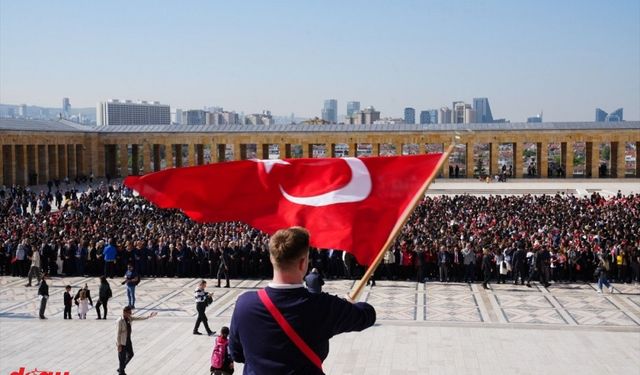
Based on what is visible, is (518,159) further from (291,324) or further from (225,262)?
(291,324)

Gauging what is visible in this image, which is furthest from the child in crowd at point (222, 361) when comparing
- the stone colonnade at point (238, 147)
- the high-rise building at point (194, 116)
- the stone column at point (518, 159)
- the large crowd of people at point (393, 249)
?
the high-rise building at point (194, 116)

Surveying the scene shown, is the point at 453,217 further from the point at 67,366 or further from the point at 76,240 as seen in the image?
the point at 67,366

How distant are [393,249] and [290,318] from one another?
16.7 m

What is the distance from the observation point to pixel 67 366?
1200 cm

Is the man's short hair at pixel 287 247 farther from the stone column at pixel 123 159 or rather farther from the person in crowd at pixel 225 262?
the stone column at pixel 123 159

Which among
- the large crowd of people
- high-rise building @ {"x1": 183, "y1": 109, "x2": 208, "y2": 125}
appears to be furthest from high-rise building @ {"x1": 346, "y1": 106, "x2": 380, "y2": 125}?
the large crowd of people

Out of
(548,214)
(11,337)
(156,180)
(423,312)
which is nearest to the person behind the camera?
(156,180)

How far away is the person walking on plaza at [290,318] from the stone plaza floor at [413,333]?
834cm

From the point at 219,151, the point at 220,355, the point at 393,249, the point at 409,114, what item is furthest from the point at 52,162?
the point at 409,114

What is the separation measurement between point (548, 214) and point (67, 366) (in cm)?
1986

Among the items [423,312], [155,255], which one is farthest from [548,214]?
[155,255]

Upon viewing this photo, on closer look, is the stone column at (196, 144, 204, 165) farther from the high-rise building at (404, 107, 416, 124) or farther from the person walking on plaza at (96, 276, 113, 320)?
the high-rise building at (404, 107, 416, 124)

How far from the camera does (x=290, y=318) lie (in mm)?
3451

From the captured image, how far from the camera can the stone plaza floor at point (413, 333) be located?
12.0 meters
